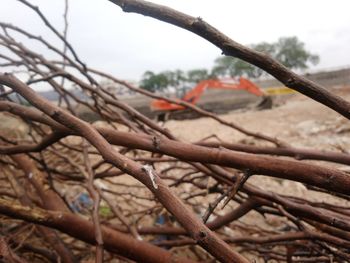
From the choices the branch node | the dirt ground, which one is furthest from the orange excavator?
the branch node

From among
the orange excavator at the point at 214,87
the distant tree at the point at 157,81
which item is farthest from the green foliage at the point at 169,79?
the orange excavator at the point at 214,87

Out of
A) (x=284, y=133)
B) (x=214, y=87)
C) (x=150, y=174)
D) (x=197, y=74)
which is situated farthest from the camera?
(x=197, y=74)

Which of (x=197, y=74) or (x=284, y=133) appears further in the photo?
(x=197, y=74)

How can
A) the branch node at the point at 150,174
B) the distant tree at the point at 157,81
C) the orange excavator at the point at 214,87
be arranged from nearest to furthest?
the branch node at the point at 150,174 < the orange excavator at the point at 214,87 < the distant tree at the point at 157,81

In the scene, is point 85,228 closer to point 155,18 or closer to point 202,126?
point 155,18

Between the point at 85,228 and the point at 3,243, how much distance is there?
42cm

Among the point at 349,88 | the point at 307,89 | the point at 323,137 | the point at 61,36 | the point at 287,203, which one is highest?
the point at 349,88

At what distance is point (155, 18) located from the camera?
520 mm

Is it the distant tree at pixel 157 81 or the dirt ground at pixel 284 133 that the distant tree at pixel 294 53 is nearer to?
the distant tree at pixel 157 81

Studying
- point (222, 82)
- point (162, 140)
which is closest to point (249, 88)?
point (222, 82)

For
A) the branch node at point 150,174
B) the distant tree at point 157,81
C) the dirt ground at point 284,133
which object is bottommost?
the branch node at point 150,174

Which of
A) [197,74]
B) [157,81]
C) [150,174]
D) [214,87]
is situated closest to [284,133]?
[214,87]

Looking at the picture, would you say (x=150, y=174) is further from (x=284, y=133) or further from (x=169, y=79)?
(x=169, y=79)

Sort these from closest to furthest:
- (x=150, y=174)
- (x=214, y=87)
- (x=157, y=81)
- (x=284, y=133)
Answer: (x=150, y=174)
(x=284, y=133)
(x=214, y=87)
(x=157, y=81)
